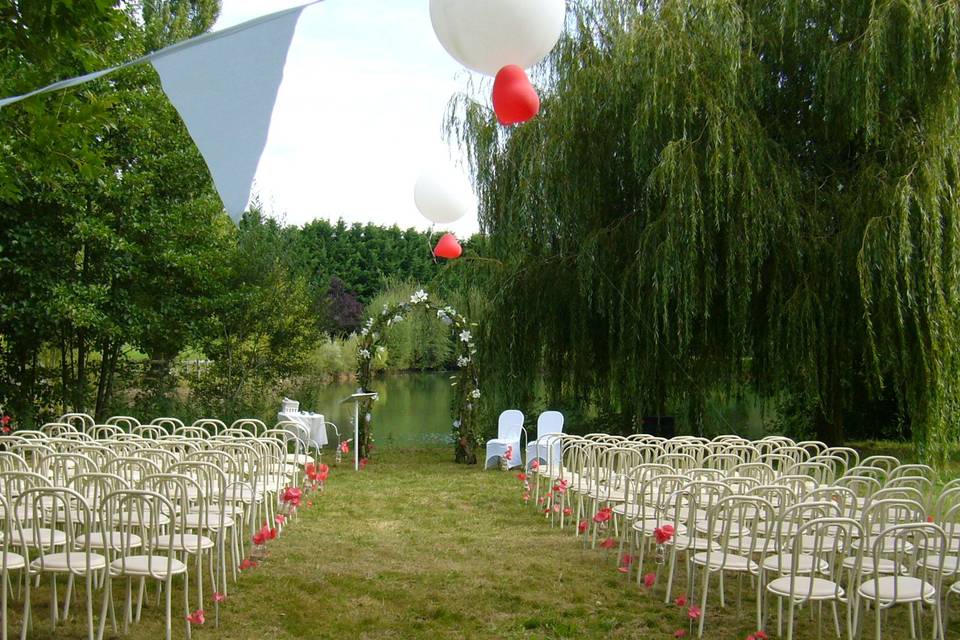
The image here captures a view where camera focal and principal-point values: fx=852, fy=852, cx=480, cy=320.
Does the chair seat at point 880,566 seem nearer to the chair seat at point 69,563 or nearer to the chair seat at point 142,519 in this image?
the chair seat at point 142,519

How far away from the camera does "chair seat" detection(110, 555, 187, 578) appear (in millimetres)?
4012

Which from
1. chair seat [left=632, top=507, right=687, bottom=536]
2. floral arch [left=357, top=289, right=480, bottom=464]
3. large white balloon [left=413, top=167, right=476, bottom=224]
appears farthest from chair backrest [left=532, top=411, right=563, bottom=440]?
chair seat [left=632, top=507, right=687, bottom=536]

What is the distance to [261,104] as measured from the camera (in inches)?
145

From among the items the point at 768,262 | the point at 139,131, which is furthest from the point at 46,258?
the point at 768,262

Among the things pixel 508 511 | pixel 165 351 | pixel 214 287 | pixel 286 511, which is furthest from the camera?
pixel 165 351

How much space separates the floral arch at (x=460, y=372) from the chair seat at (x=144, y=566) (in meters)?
7.66

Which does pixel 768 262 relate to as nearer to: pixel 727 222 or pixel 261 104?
pixel 727 222

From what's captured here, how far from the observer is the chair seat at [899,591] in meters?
3.89

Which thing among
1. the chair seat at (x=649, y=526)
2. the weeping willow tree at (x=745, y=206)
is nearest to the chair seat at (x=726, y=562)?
the chair seat at (x=649, y=526)

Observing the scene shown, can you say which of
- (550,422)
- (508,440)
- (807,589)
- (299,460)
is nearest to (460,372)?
(508,440)

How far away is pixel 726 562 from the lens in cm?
448

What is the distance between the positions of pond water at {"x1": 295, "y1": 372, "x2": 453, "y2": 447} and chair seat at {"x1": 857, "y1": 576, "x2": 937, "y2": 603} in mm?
9598

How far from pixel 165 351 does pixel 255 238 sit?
92.3 inches

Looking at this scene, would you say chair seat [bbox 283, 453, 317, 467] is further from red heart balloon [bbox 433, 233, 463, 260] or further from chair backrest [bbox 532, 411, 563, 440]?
chair backrest [bbox 532, 411, 563, 440]
